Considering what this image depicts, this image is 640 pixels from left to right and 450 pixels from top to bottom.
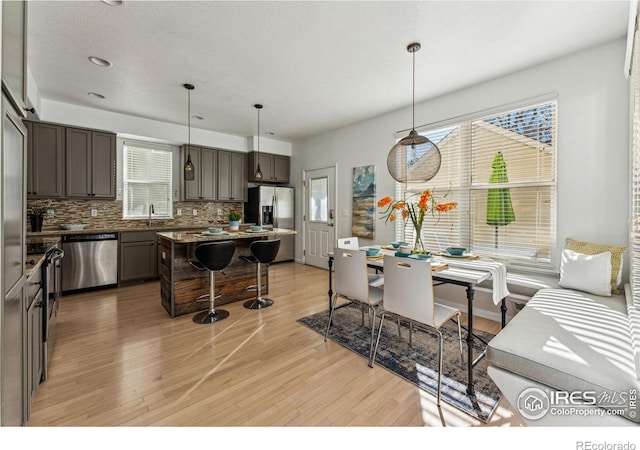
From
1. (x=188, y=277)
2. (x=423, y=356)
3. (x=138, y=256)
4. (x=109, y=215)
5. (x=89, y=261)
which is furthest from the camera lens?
(x=109, y=215)

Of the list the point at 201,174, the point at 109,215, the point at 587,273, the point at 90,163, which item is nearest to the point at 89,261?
the point at 109,215

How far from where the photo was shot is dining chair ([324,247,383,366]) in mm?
2429

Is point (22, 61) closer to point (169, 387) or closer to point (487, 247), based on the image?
point (169, 387)

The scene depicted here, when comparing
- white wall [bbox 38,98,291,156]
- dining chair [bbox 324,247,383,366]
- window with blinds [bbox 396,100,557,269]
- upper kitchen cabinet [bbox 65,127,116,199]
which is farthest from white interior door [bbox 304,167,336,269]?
upper kitchen cabinet [bbox 65,127,116,199]

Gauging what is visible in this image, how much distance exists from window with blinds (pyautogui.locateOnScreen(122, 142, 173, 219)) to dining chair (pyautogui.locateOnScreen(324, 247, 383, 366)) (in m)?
4.11

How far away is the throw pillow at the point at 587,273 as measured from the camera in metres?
2.32

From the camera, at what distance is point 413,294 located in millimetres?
2061

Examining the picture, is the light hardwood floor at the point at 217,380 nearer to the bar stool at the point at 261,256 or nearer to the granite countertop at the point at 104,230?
the bar stool at the point at 261,256

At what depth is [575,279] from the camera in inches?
97.5

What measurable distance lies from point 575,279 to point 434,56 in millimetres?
2473

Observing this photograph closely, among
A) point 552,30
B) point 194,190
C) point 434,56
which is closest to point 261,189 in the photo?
point 194,190

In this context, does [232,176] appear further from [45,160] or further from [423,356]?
[423,356]

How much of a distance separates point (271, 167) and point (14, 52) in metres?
5.17

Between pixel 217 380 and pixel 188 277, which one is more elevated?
pixel 188 277
